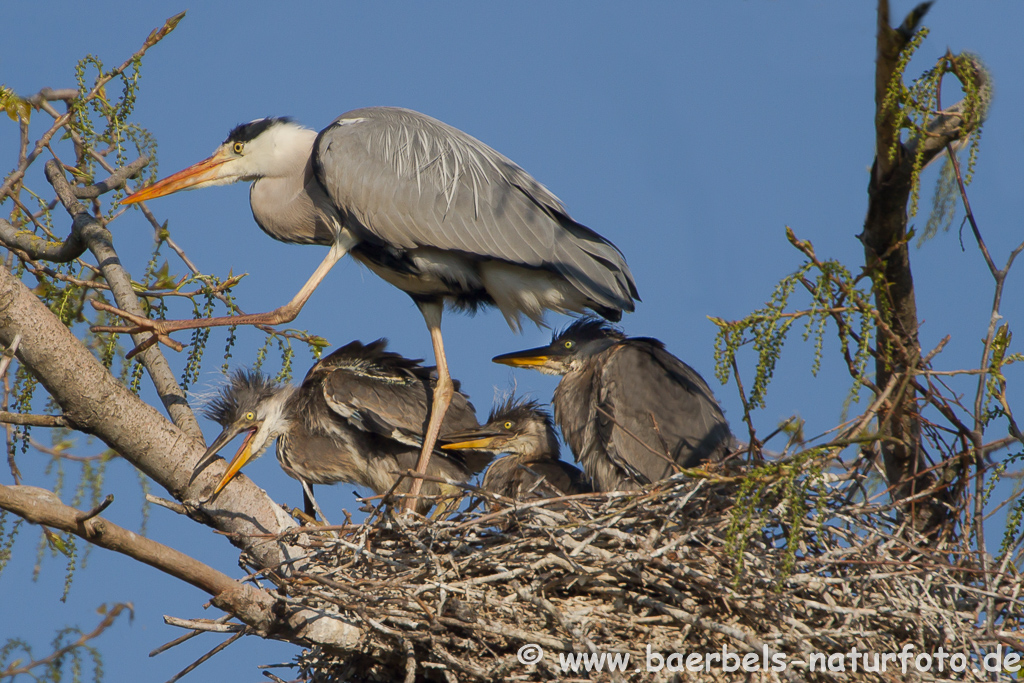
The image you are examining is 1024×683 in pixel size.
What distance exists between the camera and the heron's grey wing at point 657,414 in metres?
3.84

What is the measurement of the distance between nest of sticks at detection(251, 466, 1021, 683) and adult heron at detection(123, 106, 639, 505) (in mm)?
1254

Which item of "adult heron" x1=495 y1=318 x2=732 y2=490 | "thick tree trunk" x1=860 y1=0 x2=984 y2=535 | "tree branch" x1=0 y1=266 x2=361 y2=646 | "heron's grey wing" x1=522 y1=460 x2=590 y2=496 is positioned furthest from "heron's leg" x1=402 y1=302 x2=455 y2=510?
"thick tree trunk" x1=860 y1=0 x2=984 y2=535

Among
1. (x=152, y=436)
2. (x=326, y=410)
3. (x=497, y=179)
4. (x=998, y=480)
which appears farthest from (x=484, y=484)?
(x=998, y=480)

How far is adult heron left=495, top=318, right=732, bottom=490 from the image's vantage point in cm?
385

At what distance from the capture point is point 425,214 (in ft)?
13.9

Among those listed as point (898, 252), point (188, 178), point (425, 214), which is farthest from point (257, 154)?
point (898, 252)

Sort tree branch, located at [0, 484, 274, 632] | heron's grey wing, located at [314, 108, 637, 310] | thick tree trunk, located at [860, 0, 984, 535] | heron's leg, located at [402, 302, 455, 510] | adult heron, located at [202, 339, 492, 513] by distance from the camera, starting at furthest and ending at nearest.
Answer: adult heron, located at [202, 339, 492, 513] → heron's leg, located at [402, 302, 455, 510] → heron's grey wing, located at [314, 108, 637, 310] → thick tree trunk, located at [860, 0, 984, 535] → tree branch, located at [0, 484, 274, 632]

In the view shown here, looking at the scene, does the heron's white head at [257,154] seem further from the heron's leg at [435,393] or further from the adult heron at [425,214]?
the heron's leg at [435,393]

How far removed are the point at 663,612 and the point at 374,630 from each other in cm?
88

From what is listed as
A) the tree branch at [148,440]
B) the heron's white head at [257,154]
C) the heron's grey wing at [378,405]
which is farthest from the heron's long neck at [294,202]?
the tree branch at [148,440]

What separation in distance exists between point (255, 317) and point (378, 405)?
94 centimetres

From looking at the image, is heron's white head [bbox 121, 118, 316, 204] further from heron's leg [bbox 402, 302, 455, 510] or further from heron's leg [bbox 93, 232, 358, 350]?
heron's leg [bbox 402, 302, 455, 510]

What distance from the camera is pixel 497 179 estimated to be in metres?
4.41

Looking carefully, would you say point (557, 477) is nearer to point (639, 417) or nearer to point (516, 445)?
point (516, 445)
